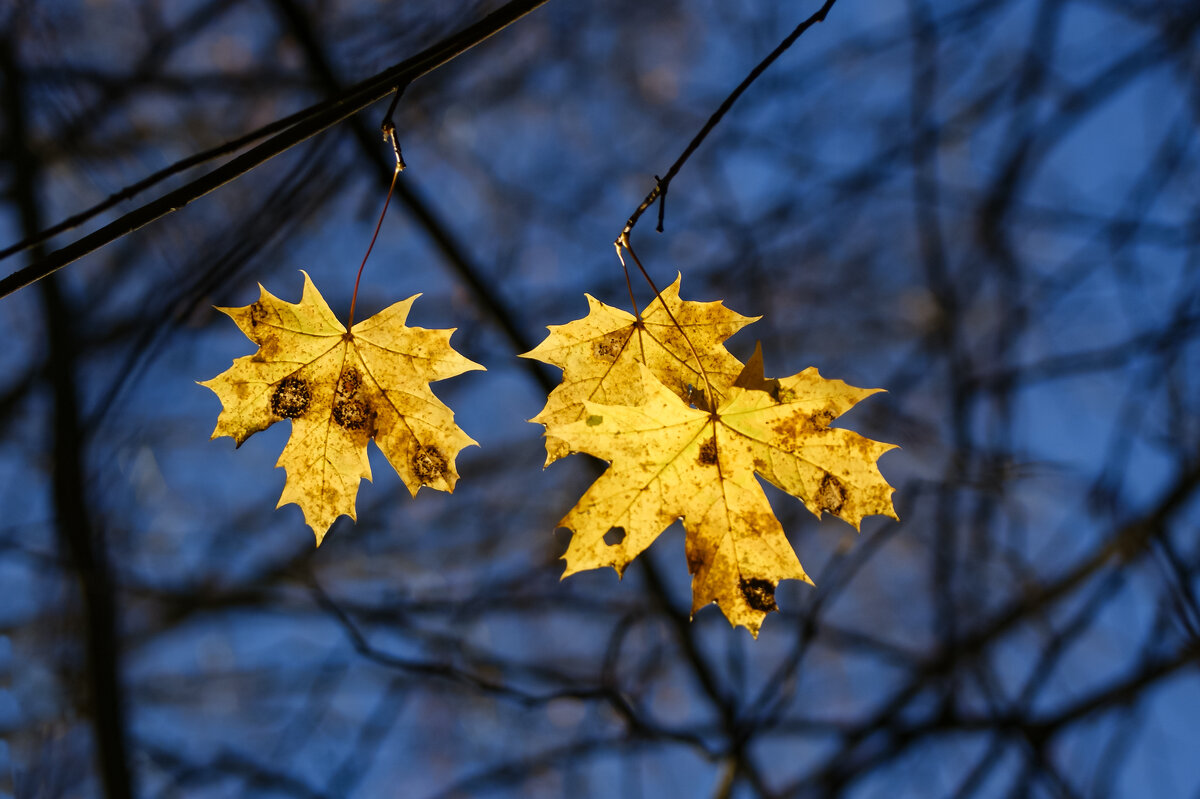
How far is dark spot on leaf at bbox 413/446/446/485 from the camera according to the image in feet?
5.51

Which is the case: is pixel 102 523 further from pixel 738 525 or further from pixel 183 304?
pixel 738 525

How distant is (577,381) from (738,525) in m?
0.54

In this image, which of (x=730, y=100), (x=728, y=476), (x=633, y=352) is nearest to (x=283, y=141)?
(x=730, y=100)

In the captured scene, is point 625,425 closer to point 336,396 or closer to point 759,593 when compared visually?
point 759,593

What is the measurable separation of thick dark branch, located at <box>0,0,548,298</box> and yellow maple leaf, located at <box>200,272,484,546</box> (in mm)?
632

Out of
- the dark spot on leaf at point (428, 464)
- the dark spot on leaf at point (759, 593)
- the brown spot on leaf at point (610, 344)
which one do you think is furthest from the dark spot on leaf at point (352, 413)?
the dark spot on leaf at point (759, 593)

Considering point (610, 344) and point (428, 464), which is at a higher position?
point (610, 344)

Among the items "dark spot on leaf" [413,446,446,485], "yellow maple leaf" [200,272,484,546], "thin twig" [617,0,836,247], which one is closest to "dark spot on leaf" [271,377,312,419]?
"yellow maple leaf" [200,272,484,546]

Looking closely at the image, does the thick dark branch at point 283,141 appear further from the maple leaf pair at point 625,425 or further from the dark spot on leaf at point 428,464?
the dark spot on leaf at point 428,464

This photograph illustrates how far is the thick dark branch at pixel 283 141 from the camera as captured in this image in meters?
1.00

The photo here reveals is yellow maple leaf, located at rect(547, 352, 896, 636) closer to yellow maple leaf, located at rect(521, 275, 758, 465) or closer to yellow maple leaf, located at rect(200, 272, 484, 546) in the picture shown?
yellow maple leaf, located at rect(521, 275, 758, 465)

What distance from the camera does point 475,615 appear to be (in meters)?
5.13

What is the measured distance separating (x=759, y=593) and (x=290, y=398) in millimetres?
1265

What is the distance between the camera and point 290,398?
1.74 meters
